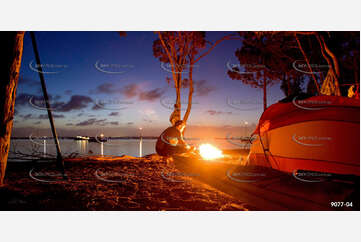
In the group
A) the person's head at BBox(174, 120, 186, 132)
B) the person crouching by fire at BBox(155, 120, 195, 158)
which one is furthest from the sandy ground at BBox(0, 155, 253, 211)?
the person's head at BBox(174, 120, 186, 132)

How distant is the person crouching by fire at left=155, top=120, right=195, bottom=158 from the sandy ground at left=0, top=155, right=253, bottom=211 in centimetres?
247

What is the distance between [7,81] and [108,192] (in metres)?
2.31

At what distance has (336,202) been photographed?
190 centimetres

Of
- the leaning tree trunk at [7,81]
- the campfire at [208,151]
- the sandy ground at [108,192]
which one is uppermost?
the leaning tree trunk at [7,81]

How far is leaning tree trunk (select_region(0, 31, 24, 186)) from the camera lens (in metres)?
2.67

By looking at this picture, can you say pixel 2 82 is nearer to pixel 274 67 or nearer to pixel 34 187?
pixel 34 187

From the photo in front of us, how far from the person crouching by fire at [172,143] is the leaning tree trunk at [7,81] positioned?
4499 millimetres

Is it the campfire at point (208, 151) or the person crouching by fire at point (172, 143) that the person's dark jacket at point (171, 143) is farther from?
the campfire at point (208, 151)

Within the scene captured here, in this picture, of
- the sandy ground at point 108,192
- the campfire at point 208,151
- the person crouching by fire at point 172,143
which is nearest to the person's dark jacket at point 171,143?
the person crouching by fire at point 172,143

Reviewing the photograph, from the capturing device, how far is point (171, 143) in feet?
21.9

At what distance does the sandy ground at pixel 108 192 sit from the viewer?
2.36 metres

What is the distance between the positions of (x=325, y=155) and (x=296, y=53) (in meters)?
8.40

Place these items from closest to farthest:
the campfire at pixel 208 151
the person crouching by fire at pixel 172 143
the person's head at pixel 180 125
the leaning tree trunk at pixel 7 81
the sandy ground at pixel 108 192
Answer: the sandy ground at pixel 108 192, the leaning tree trunk at pixel 7 81, the campfire at pixel 208 151, the person crouching by fire at pixel 172 143, the person's head at pixel 180 125
